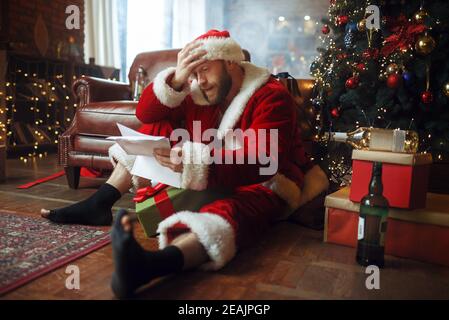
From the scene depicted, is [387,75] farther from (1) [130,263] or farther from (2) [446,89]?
(1) [130,263]

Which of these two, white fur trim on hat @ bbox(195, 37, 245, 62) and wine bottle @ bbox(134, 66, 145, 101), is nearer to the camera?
white fur trim on hat @ bbox(195, 37, 245, 62)

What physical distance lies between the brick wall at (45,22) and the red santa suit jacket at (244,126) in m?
2.61

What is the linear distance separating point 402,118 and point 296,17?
14.8 feet

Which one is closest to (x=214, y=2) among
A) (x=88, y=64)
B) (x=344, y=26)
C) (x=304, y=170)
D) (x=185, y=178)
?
(x=88, y=64)

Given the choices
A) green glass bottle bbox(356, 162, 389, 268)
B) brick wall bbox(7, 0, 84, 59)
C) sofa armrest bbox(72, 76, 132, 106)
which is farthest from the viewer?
brick wall bbox(7, 0, 84, 59)

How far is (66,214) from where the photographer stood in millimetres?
1556

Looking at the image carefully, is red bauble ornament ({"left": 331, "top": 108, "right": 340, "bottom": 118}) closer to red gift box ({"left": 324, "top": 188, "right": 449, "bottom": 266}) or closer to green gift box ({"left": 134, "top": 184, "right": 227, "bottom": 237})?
red gift box ({"left": 324, "top": 188, "right": 449, "bottom": 266})

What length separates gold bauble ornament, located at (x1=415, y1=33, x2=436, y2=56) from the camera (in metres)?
1.89

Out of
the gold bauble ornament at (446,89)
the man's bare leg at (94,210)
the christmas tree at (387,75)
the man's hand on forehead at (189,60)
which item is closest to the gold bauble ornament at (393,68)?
the christmas tree at (387,75)

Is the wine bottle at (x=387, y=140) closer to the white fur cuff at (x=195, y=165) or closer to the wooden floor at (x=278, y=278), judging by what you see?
the wooden floor at (x=278, y=278)

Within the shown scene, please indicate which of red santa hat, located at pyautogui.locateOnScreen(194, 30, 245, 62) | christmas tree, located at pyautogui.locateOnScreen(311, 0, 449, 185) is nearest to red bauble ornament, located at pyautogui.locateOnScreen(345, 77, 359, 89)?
christmas tree, located at pyautogui.locateOnScreen(311, 0, 449, 185)

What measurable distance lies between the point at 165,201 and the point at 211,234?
300 millimetres
